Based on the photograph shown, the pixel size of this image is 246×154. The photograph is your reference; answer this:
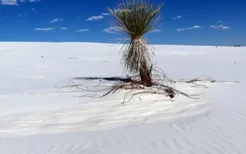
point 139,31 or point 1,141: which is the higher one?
point 139,31

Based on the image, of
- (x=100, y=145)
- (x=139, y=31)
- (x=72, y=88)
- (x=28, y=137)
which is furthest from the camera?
(x=72, y=88)

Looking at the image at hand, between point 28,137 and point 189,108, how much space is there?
11.9 feet

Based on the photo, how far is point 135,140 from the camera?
214 inches

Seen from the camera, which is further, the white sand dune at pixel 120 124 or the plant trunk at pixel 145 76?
the plant trunk at pixel 145 76

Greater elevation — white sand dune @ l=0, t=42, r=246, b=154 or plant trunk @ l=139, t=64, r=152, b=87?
plant trunk @ l=139, t=64, r=152, b=87

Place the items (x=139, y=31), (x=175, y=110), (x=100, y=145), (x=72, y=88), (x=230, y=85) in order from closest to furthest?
(x=100, y=145) → (x=175, y=110) → (x=139, y=31) → (x=72, y=88) → (x=230, y=85)

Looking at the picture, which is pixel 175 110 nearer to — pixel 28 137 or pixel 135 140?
pixel 135 140

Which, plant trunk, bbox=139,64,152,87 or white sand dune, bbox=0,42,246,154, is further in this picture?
plant trunk, bbox=139,64,152,87

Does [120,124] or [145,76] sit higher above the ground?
[145,76]

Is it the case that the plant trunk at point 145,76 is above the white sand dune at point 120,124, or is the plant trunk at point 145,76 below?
above

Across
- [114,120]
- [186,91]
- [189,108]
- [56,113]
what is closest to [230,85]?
[186,91]

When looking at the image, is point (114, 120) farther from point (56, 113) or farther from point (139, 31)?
point (139, 31)

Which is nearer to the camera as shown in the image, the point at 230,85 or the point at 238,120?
the point at 238,120

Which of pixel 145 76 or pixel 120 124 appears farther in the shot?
pixel 145 76
